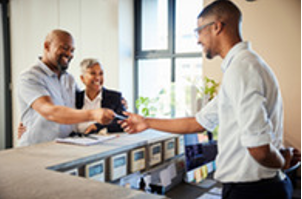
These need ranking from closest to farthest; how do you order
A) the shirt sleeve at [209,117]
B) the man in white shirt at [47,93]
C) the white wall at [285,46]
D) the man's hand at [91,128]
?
the shirt sleeve at [209,117], the man in white shirt at [47,93], the man's hand at [91,128], the white wall at [285,46]

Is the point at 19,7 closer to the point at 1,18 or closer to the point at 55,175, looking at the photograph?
the point at 1,18

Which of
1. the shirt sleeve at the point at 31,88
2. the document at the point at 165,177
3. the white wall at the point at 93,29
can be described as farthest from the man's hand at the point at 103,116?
the white wall at the point at 93,29

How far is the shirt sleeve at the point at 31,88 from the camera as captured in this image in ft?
6.21

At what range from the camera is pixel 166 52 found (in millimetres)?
3762

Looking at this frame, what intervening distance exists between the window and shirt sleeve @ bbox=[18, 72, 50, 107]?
158 cm

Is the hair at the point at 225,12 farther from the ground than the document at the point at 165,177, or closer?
farther from the ground

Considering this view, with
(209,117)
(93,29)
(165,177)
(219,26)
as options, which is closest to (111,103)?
(165,177)

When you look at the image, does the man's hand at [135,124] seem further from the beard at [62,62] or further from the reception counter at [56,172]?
the beard at [62,62]

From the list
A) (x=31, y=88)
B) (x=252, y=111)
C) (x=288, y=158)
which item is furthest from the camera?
(x=31, y=88)

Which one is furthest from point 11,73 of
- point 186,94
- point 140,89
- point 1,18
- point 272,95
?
point 272,95

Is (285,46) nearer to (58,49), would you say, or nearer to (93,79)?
(93,79)

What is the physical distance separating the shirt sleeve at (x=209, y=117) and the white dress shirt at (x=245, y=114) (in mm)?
266

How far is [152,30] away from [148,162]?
242 centimetres

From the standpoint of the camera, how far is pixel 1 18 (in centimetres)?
489
